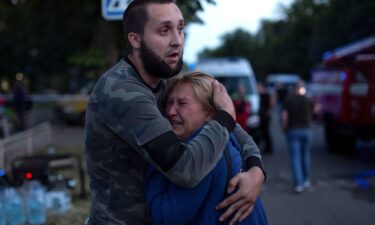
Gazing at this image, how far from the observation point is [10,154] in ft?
32.9

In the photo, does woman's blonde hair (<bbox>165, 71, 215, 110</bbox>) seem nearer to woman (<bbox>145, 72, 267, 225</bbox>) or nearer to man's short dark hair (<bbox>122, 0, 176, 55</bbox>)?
woman (<bbox>145, 72, 267, 225</bbox>)

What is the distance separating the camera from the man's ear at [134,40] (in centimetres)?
213

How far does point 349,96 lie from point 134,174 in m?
10.8

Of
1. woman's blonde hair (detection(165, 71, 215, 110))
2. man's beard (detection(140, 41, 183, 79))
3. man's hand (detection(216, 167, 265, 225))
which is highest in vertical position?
man's beard (detection(140, 41, 183, 79))

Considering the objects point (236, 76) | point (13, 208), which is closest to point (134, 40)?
point (13, 208)

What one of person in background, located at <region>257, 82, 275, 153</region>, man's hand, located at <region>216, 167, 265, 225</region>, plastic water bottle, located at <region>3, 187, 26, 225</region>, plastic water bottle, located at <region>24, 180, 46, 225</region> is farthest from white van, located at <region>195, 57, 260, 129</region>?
man's hand, located at <region>216, 167, 265, 225</region>

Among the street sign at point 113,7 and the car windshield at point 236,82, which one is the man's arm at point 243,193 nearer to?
the street sign at point 113,7

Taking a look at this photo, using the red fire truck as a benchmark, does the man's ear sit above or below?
above

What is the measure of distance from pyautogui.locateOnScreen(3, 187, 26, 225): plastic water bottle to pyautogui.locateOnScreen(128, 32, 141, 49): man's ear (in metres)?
4.59

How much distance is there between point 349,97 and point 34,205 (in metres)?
7.91

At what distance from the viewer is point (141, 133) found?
6.32ft

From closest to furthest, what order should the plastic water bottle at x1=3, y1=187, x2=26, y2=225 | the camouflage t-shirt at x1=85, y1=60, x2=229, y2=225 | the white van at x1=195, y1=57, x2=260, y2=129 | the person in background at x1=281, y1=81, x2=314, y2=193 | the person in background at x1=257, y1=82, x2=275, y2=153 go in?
the camouflage t-shirt at x1=85, y1=60, x2=229, y2=225, the plastic water bottle at x1=3, y1=187, x2=26, y2=225, the person in background at x1=281, y1=81, x2=314, y2=193, the person in background at x1=257, y1=82, x2=275, y2=153, the white van at x1=195, y1=57, x2=260, y2=129

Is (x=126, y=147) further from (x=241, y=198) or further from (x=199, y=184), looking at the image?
(x=241, y=198)

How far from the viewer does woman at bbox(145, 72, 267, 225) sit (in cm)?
196
